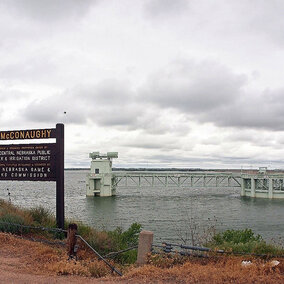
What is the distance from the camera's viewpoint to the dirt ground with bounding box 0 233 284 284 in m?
7.73

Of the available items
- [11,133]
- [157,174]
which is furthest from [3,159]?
[157,174]

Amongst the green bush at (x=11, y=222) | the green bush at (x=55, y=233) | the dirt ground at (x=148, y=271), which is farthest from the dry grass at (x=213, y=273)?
the green bush at (x=11, y=222)

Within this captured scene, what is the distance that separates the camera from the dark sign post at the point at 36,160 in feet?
46.3

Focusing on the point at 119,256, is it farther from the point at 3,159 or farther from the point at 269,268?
the point at 3,159

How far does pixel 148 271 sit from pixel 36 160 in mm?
8022

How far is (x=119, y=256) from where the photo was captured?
1213 centimetres

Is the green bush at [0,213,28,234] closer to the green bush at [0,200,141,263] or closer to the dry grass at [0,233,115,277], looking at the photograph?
the green bush at [0,200,141,263]

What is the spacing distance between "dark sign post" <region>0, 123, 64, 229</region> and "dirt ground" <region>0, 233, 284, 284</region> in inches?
174

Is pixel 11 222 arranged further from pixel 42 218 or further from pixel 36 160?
pixel 36 160

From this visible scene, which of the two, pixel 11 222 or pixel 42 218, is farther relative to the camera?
pixel 42 218

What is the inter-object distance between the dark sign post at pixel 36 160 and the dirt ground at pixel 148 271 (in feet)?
14.5

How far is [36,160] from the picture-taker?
1461cm

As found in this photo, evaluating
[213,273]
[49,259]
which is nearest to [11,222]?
[49,259]

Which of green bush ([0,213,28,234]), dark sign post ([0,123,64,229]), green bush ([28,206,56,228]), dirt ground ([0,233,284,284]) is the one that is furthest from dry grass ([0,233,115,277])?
dark sign post ([0,123,64,229])
